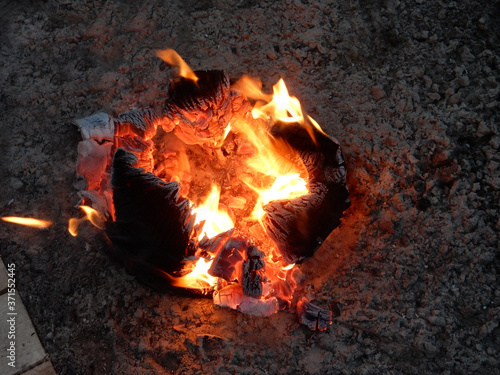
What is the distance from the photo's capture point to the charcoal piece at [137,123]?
2442 millimetres

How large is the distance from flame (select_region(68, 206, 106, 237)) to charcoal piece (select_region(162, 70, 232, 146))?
73cm

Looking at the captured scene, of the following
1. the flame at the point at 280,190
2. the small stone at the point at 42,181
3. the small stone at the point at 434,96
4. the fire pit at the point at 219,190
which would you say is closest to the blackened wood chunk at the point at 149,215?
the fire pit at the point at 219,190

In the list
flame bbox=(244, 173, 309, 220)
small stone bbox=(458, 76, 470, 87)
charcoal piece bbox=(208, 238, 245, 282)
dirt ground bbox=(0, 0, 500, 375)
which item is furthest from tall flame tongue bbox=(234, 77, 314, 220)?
small stone bbox=(458, 76, 470, 87)

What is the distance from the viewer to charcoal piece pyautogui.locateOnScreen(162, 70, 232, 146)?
8.02 ft

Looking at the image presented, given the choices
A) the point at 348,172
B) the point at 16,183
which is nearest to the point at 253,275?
the point at 348,172

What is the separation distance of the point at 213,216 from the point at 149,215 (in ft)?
2.04

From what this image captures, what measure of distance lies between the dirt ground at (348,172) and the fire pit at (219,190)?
0.18 m

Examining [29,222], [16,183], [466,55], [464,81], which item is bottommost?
[29,222]

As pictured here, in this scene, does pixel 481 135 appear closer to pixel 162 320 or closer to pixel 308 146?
pixel 308 146

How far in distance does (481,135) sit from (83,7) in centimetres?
319

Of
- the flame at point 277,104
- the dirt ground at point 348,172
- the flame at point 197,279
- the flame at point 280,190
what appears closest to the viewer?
the dirt ground at point 348,172

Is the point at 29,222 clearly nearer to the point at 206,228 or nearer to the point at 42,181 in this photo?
the point at 42,181

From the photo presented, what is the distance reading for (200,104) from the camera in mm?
2455

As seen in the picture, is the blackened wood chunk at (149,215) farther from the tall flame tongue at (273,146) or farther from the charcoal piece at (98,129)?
the tall flame tongue at (273,146)
